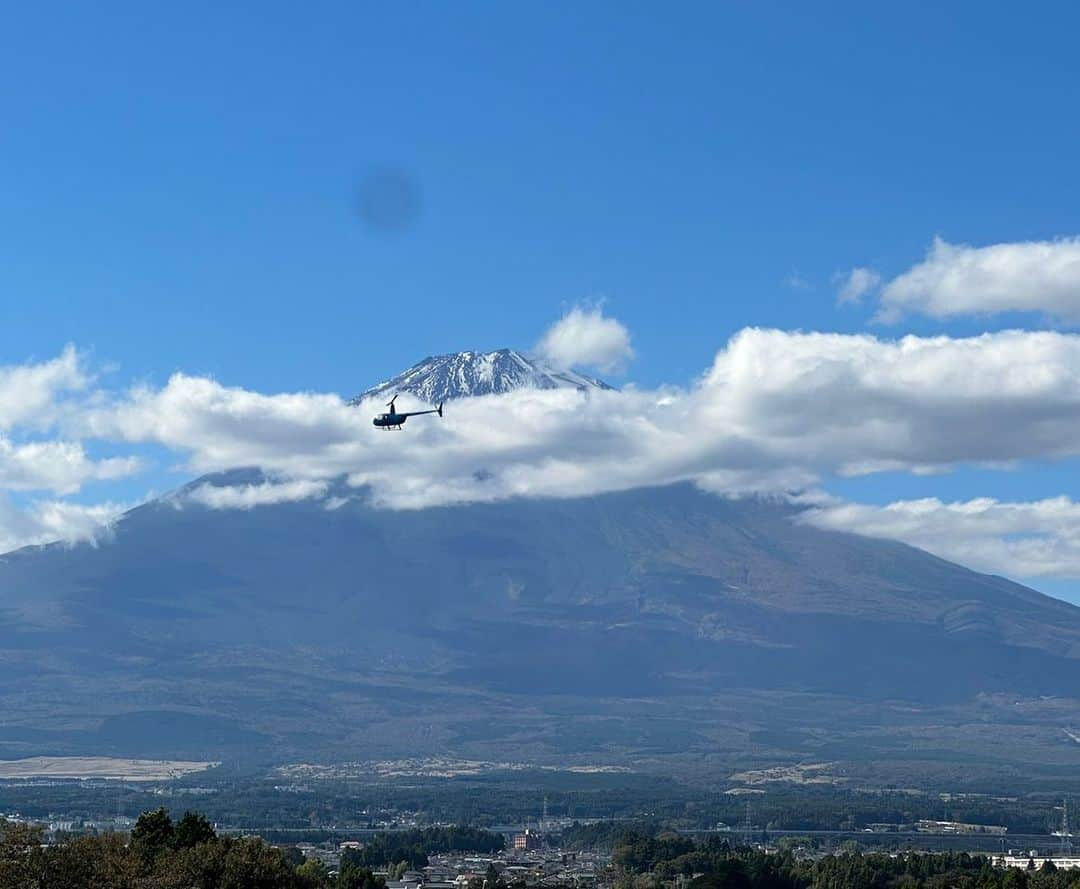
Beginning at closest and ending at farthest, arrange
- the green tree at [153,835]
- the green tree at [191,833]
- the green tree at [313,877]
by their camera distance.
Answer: the green tree at [313,877], the green tree at [153,835], the green tree at [191,833]

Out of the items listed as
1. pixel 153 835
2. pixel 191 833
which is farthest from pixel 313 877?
pixel 153 835

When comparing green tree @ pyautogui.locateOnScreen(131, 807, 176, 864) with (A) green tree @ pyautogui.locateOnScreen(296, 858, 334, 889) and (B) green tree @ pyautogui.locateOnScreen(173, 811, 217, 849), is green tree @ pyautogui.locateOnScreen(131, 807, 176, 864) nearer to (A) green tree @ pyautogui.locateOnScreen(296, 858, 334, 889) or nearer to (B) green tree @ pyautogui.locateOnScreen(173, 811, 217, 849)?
(B) green tree @ pyautogui.locateOnScreen(173, 811, 217, 849)

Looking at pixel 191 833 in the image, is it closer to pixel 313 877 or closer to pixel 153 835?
pixel 153 835

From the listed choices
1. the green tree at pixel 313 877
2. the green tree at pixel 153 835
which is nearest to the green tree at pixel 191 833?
the green tree at pixel 153 835

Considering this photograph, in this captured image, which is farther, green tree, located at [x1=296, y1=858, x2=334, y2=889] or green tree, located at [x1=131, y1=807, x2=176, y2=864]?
green tree, located at [x1=131, y1=807, x2=176, y2=864]

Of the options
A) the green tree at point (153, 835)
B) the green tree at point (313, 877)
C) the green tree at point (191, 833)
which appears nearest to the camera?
the green tree at point (313, 877)

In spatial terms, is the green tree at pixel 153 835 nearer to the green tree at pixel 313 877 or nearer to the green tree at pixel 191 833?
the green tree at pixel 191 833

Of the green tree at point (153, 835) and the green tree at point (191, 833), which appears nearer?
the green tree at point (153, 835)

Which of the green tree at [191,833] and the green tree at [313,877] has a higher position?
the green tree at [191,833]

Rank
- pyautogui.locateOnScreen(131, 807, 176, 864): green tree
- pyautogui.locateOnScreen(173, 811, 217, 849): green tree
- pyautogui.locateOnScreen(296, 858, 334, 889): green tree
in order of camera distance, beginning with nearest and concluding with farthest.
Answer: pyautogui.locateOnScreen(296, 858, 334, 889): green tree → pyautogui.locateOnScreen(131, 807, 176, 864): green tree → pyautogui.locateOnScreen(173, 811, 217, 849): green tree

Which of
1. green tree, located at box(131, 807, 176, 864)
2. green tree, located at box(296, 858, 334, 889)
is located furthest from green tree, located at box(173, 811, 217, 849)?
green tree, located at box(296, 858, 334, 889)

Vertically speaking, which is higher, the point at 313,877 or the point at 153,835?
the point at 153,835

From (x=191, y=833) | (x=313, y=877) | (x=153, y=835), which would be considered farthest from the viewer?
(x=191, y=833)
